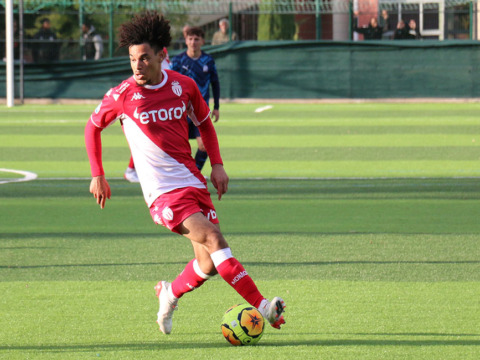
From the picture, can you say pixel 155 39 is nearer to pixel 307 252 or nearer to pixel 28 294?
pixel 28 294

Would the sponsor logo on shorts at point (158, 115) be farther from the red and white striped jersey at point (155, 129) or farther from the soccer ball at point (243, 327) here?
the soccer ball at point (243, 327)

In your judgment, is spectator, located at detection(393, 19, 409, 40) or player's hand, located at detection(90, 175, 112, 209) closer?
player's hand, located at detection(90, 175, 112, 209)

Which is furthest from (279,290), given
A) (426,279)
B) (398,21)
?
(398,21)

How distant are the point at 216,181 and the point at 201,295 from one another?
3.84 feet

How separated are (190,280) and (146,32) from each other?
4.72 feet

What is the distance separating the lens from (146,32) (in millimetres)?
4977

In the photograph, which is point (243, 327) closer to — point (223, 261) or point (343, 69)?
point (223, 261)

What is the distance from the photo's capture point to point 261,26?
30156 millimetres

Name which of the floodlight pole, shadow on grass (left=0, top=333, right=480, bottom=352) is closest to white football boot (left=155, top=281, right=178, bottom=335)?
shadow on grass (left=0, top=333, right=480, bottom=352)

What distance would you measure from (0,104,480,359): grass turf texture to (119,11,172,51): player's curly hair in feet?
5.49

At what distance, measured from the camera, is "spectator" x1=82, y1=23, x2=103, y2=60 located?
28859 mm

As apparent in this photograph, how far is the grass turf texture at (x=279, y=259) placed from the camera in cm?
497

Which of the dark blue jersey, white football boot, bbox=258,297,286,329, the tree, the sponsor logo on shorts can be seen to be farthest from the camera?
the tree

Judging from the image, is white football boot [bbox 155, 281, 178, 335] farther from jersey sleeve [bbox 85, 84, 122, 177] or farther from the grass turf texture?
jersey sleeve [bbox 85, 84, 122, 177]
